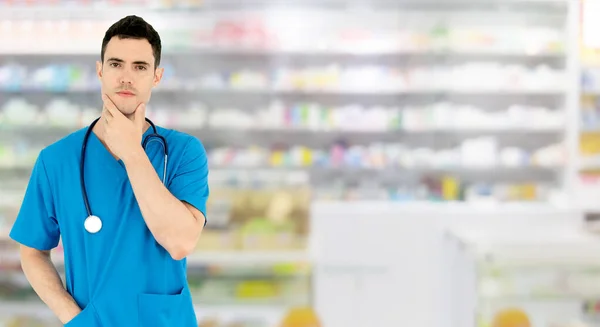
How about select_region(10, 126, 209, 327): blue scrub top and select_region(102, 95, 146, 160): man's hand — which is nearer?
select_region(102, 95, 146, 160): man's hand

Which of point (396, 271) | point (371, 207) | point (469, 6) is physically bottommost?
point (396, 271)

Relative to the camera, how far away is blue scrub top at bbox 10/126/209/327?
1293mm

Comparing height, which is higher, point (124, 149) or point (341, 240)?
point (124, 149)

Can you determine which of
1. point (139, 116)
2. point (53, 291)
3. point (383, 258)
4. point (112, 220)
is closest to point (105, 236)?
point (112, 220)

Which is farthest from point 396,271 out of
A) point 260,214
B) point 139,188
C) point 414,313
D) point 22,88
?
point 22,88

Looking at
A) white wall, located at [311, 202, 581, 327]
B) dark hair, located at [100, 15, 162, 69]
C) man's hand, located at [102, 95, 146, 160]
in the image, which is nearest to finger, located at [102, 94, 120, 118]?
man's hand, located at [102, 95, 146, 160]

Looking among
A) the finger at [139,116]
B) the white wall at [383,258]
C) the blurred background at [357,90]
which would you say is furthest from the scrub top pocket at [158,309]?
the blurred background at [357,90]

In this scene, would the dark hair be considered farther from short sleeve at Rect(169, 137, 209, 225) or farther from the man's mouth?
short sleeve at Rect(169, 137, 209, 225)

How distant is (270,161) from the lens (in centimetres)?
559

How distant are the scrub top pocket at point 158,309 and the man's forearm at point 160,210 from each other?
0.12 meters

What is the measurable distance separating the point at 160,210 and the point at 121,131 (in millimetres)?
148

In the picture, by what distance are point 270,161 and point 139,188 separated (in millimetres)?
4428

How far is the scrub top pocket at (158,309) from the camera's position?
4.29 feet

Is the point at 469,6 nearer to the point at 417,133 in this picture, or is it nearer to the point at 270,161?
the point at 417,133
